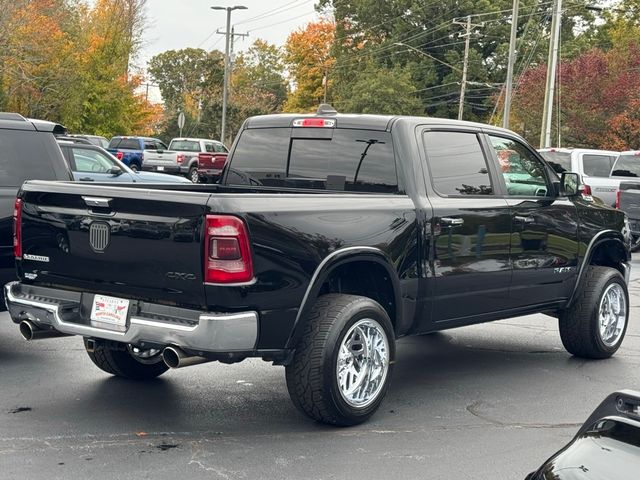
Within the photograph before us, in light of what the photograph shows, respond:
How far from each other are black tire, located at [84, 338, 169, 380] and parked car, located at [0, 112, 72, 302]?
109cm

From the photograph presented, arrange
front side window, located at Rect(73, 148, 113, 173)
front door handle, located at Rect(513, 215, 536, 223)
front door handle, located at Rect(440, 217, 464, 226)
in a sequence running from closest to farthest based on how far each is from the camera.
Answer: front door handle, located at Rect(440, 217, 464, 226) → front door handle, located at Rect(513, 215, 536, 223) → front side window, located at Rect(73, 148, 113, 173)

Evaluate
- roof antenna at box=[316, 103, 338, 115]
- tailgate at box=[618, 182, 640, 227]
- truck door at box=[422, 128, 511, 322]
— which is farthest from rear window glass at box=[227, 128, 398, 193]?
tailgate at box=[618, 182, 640, 227]

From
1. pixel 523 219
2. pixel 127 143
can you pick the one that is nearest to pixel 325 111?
pixel 523 219

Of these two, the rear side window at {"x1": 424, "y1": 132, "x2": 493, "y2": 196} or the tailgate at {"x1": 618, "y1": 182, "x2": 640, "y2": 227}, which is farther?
the tailgate at {"x1": 618, "y1": 182, "x2": 640, "y2": 227}

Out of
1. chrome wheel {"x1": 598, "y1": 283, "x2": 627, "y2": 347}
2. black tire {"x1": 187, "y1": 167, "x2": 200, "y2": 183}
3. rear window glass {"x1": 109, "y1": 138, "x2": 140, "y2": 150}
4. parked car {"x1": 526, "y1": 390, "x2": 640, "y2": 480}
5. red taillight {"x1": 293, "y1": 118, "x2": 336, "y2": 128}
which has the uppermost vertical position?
red taillight {"x1": 293, "y1": 118, "x2": 336, "y2": 128}

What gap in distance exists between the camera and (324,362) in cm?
568

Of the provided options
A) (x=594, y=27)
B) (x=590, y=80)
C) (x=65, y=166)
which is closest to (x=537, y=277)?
(x=65, y=166)

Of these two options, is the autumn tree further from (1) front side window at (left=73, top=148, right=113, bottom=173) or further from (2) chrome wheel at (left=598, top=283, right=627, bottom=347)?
(2) chrome wheel at (left=598, top=283, right=627, bottom=347)

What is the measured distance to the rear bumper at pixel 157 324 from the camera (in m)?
5.24

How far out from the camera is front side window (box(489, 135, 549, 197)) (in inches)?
296

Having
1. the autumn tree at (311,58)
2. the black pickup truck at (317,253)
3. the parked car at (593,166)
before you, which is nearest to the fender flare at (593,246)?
the black pickup truck at (317,253)

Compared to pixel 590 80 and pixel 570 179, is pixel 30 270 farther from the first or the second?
pixel 590 80

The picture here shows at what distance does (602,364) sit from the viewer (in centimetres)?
818

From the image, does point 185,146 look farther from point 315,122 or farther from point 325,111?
point 315,122
